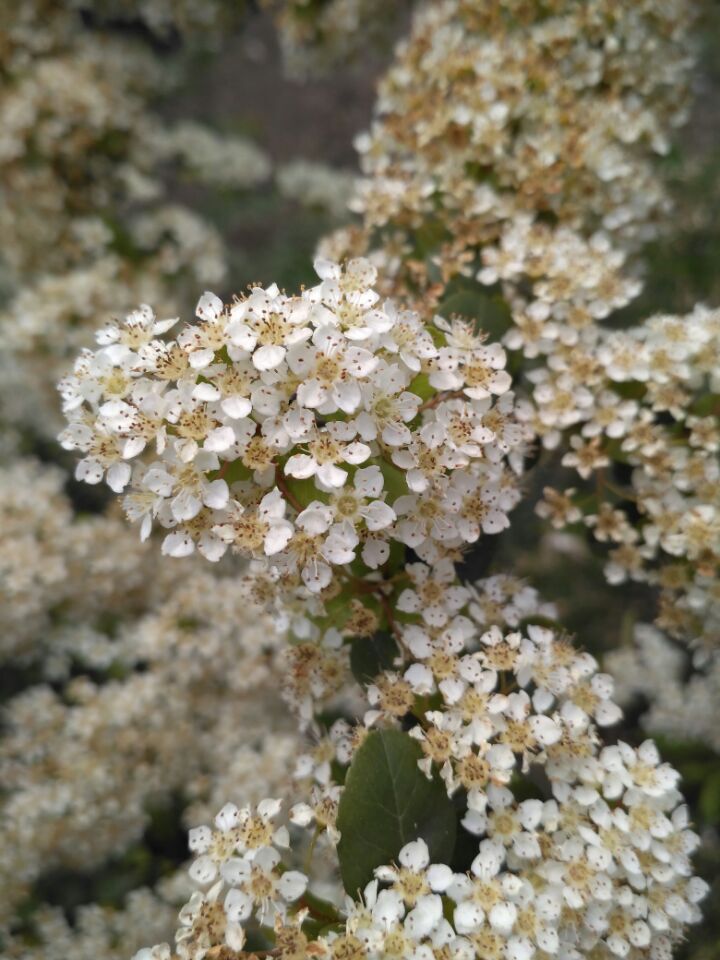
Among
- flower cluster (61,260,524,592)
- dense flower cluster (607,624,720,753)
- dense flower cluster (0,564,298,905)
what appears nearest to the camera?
flower cluster (61,260,524,592)

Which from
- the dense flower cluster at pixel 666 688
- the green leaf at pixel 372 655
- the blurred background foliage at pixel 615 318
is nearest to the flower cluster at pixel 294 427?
the green leaf at pixel 372 655

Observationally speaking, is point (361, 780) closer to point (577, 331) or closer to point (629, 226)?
point (577, 331)

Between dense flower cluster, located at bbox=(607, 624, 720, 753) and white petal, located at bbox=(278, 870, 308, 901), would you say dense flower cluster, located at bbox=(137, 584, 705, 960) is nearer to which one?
white petal, located at bbox=(278, 870, 308, 901)

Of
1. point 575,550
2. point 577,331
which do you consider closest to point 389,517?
point 577,331

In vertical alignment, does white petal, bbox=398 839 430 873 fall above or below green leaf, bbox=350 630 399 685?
below

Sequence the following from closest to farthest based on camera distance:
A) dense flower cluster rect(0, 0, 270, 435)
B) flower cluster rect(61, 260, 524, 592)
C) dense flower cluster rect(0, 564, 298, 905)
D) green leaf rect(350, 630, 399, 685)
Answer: flower cluster rect(61, 260, 524, 592), green leaf rect(350, 630, 399, 685), dense flower cluster rect(0, 564, 298, 905), dense flower cluster rect(0, 0, 270, 435)

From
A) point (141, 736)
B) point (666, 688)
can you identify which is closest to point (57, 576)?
point (141, 736)

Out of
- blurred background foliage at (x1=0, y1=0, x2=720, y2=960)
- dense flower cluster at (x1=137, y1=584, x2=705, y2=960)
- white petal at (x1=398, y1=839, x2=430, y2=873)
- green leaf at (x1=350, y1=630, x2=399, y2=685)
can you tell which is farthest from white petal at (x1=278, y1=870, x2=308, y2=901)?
blurred background foliage at (x1=0, y1=0, x2=720, y2=960)
